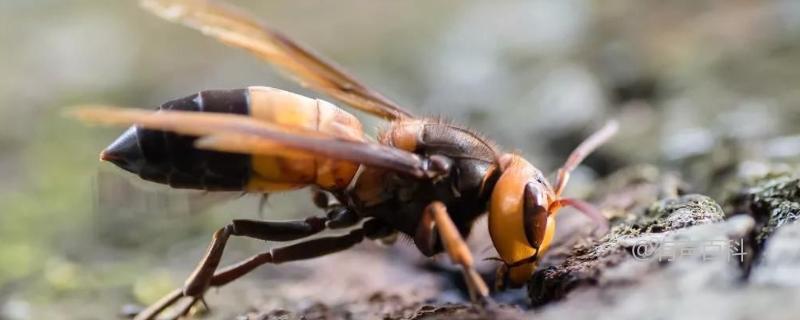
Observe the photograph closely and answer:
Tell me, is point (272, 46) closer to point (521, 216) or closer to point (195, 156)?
point (195, 156)

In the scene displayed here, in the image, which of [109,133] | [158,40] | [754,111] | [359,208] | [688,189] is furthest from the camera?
[158,40]

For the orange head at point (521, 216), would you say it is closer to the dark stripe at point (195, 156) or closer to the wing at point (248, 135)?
the wing at point (248, 135)

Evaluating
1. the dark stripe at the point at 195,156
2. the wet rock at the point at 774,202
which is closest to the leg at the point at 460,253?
the dark stripe at the point at 195,156

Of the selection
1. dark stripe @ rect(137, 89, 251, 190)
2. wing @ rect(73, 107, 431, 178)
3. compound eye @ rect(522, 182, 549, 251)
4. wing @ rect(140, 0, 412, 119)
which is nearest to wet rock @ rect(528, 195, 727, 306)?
compound eye @ rect(522, 182, 549, 251)

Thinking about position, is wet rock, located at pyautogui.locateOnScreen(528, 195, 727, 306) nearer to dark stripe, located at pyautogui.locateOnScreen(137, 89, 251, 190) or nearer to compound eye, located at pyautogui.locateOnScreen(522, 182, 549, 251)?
compound eye, located at pyautogui.locateOnScreen(522, 182, 549, 251)

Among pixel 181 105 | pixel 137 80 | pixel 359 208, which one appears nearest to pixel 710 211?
pixel 359 208

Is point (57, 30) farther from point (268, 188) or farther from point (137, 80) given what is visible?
point (268, 188)
